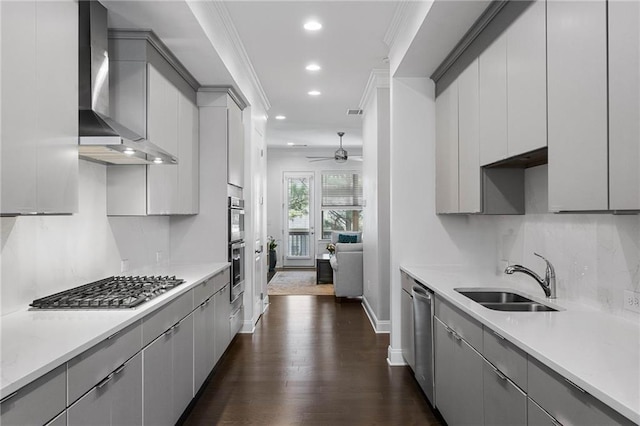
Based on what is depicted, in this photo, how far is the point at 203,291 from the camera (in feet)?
10.4

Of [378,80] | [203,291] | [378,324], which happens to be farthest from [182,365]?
[378,80]

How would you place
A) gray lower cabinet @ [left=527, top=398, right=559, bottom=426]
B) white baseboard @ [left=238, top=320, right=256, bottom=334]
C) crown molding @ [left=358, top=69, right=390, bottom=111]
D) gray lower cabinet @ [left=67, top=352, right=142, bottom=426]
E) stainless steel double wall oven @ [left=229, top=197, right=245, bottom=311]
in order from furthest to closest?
A: white baseboard @ [left=238, top=320, right=256, bottom=334], crown molding @ [left=358, top=69, right=390, bottom=111], stainless steel double wall oven @ [left=229, top=197, right=245, bottom=311], gray lower cabinet @ [left=67, top=352, right=142, bottom=426], gray lower cabinet @ [left=527, top=398, right=559, bottom=426]

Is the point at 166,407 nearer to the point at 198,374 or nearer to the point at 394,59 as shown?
the point at 198,374

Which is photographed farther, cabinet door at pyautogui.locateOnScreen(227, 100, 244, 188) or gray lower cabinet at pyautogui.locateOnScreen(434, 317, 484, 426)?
cabinet door at pyautogui.locateOnScreen(227, 100, 244, 188)

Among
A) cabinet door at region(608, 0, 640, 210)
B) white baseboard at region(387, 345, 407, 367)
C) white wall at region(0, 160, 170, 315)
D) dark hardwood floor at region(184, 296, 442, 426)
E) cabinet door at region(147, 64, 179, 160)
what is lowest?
dark hardwood floor at region(184, 296, 442, 426)

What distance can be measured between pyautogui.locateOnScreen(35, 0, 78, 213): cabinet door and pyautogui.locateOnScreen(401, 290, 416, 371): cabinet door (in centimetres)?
251

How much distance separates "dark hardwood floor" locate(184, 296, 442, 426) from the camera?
113 inches

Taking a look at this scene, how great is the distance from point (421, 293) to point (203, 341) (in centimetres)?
162

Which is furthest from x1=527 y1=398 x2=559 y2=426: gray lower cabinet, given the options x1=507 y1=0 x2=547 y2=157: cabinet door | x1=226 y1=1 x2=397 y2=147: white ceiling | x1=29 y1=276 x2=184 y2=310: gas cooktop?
x1=226 y1=1 x2=397 y2=147: white ceiling

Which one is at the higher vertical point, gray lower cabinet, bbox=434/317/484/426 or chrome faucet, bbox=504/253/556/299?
chrome faucet, bbox=504/253/556/299

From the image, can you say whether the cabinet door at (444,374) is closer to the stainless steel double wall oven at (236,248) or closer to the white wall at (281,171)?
the stainless steel double wall oven at (236,248)

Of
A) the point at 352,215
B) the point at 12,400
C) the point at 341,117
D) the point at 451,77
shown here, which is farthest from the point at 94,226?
the point at 352,215

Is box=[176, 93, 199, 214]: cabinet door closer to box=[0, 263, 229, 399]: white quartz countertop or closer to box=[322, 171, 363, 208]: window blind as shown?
box=[0, 263, 229, 399]: white quartz countertop

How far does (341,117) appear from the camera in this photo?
701cm
